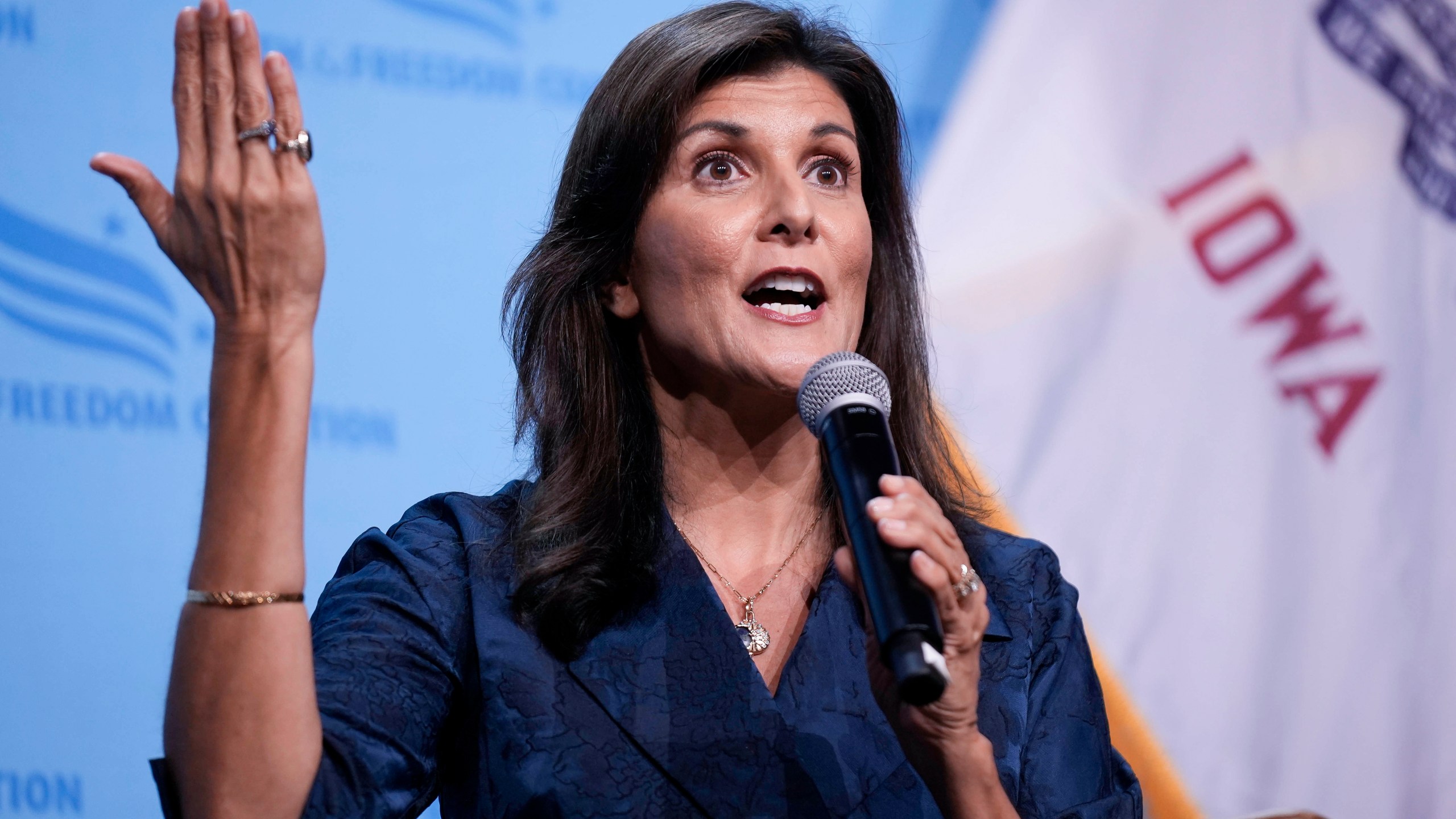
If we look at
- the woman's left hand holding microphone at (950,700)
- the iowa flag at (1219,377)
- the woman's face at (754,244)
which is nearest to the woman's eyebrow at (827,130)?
the woman's face at (754,244)

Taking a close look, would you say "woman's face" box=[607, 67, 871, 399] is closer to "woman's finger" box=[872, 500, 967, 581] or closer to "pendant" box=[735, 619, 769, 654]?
"pendant" box=[735, 619, 769, 654]

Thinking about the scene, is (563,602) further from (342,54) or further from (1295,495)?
(1295,495)

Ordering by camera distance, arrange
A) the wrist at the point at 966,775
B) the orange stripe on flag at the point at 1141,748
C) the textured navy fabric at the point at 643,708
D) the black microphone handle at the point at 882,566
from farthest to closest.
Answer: the orange stripe on flag at the point at 1141,748, the textured navy fabric at the point at 643,708, the wrist at the point at 966,775, the black microphone handle at the point at 882,566

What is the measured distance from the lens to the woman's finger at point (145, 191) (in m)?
1.16

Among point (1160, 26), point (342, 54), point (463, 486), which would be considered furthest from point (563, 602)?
point (1160, 26)

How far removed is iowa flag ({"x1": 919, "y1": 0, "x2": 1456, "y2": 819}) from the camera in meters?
2.85

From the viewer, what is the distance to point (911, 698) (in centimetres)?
100

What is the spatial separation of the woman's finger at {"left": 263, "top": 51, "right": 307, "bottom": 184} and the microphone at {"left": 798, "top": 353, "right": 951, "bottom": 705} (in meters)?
0.53

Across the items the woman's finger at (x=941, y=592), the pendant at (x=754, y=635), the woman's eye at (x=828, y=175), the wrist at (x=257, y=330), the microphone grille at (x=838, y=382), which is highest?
the woman's eye at (x=828, y=175)

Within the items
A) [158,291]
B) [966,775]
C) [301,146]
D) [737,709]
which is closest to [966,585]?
[966,775]

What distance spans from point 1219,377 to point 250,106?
231cm

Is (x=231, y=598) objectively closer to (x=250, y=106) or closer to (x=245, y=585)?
(x=245, y=585)

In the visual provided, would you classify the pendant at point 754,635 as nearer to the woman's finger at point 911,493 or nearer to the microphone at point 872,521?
the microphone at point 872,521

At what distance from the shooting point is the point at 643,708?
1.57 m
